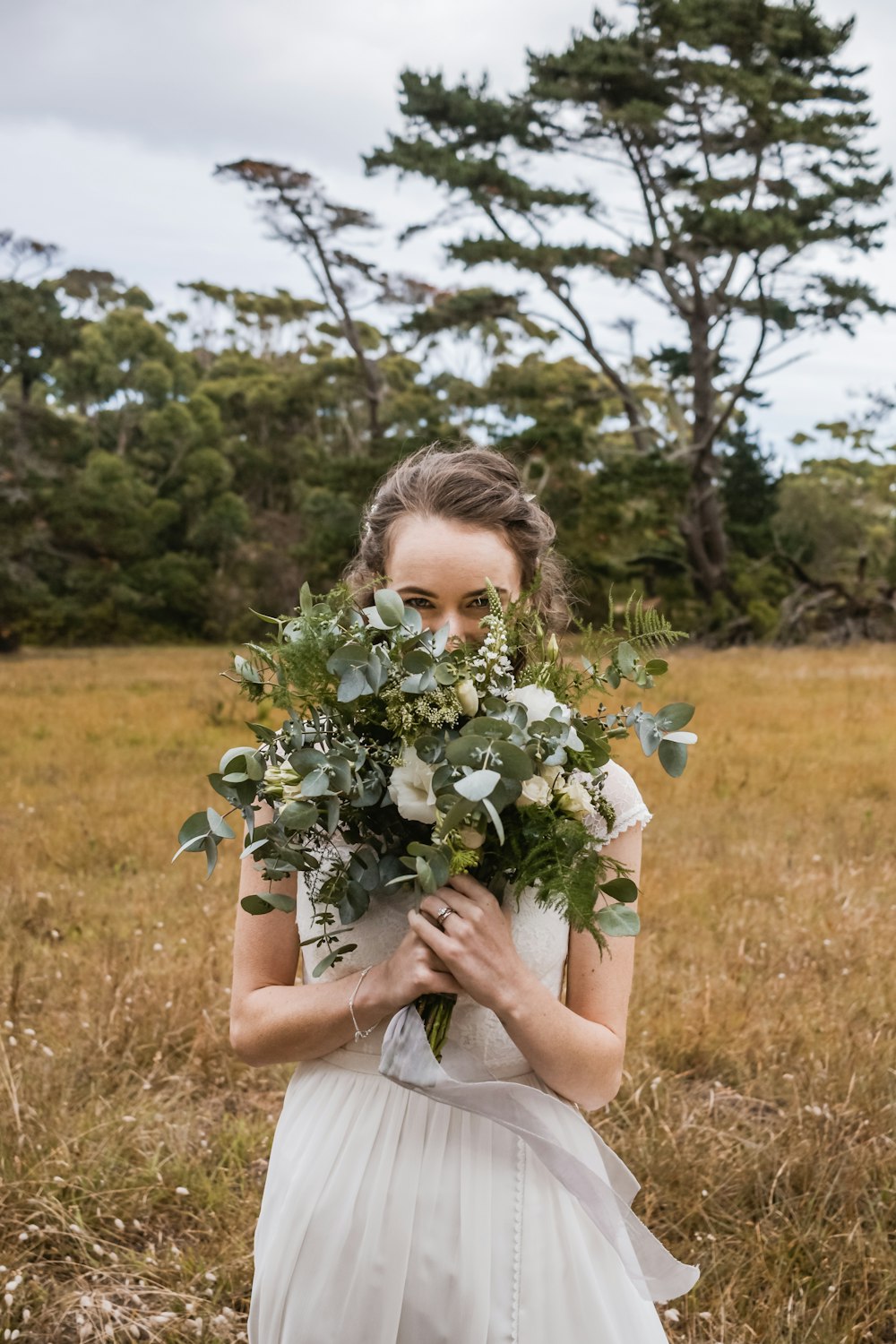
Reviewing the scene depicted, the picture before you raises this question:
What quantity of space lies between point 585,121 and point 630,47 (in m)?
1.80

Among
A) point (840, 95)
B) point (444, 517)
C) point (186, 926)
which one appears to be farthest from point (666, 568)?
point (444, 517)

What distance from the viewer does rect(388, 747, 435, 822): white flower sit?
150 centimetres

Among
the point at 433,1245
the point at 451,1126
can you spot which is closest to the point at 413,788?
the point at 451,1126

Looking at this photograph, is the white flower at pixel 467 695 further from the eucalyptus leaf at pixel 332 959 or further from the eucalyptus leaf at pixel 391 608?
the eucalyptus leaf at pixel 332 959

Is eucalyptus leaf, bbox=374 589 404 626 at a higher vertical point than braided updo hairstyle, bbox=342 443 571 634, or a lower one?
lower

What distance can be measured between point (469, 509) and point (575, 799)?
1.97ft

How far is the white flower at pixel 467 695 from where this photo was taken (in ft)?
4.99

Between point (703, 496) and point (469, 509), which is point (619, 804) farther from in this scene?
point (703, 496)

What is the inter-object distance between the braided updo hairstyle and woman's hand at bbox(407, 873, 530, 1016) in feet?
1.74

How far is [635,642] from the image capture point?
1646 millimetres

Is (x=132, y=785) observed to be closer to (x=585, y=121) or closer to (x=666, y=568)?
(x=585, y=121)

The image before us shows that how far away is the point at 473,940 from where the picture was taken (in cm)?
154

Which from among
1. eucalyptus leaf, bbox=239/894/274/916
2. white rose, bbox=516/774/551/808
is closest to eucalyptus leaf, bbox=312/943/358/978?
eucalyptus leaf, bbox=239/894/274/916

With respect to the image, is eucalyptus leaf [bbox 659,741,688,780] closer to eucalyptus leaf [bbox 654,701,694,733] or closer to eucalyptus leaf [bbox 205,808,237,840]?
eucalyptus leaf [bbox 654,701,694,733]
